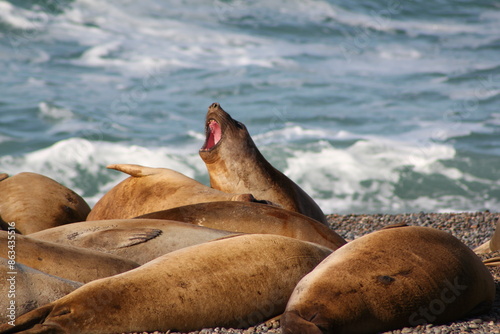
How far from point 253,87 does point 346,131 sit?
13.3 feet

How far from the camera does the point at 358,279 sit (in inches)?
109

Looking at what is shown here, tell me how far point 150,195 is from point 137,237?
4.89 ft

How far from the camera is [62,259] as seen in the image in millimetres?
3193

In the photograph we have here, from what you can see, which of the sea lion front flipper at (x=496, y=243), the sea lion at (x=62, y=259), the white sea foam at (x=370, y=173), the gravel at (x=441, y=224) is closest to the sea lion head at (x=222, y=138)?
the gravel at (x=441, y=224)

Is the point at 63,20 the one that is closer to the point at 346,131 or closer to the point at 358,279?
the point at 346,131

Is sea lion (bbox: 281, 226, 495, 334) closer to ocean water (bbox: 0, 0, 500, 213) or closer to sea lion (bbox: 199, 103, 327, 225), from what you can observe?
sea lion (bbox: 199, 103, 327, 225)

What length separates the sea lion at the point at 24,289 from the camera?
2617 mm

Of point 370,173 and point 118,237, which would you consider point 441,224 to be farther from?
point 370,173

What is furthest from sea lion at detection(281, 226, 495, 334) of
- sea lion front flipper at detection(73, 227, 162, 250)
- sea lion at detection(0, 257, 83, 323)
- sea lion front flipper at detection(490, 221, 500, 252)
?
sea lion front flipper at detection(490, 221, 500, 252)

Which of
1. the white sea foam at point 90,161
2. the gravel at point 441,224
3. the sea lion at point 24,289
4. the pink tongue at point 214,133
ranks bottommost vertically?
the white sea foam at point 90,161

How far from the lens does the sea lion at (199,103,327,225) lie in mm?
5395

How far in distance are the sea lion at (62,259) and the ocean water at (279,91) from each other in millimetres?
7128

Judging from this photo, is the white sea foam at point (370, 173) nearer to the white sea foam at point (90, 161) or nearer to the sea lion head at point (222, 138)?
the white sea foam at point (90, 161)

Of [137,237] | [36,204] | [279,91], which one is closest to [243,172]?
[36,204]
